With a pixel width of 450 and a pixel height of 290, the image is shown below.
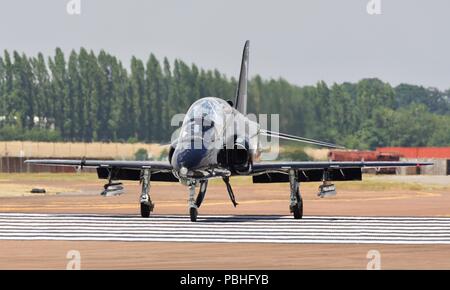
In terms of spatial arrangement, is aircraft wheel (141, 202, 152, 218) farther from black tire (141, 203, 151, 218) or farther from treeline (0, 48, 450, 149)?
treeline (0, 48, 450, 149)

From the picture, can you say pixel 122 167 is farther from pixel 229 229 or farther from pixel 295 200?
pixel 229 229

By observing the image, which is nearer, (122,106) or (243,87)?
(243,87)

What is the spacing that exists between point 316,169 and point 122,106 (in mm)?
74839

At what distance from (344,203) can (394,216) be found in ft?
35.2

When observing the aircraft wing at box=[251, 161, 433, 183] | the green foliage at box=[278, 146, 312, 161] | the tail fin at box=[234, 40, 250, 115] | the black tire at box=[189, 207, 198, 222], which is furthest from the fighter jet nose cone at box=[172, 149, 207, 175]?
the green foliage at box=[278, 146, 312, 161]

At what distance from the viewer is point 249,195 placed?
57.5m

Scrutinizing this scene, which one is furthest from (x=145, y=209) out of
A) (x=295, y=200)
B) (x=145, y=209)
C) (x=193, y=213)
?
(x=295, y=200)

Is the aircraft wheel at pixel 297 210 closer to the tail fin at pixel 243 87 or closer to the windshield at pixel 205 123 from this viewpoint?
the windshield at pixel 205 123

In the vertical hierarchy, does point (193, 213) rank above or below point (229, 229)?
above

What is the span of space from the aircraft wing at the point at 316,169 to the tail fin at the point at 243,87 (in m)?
5.74

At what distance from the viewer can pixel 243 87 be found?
44.3 metres
